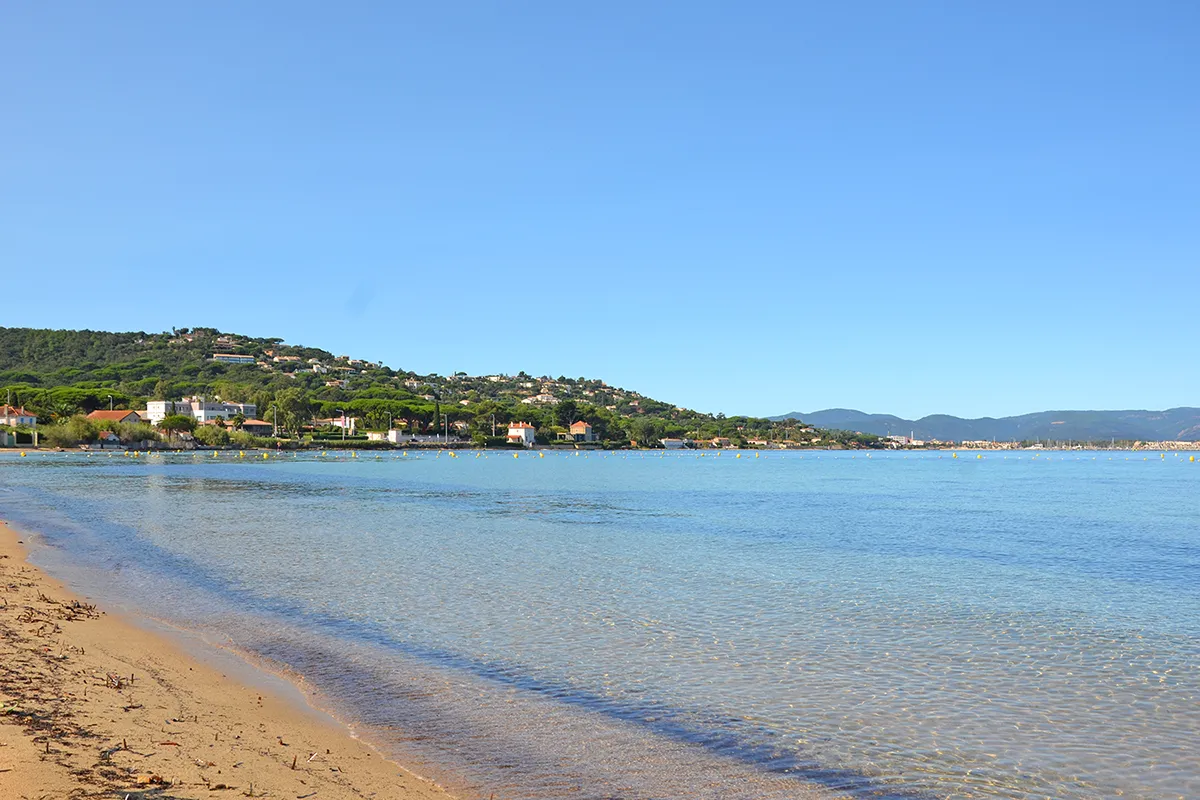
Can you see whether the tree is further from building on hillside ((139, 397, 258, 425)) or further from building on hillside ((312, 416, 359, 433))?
building on hillside ((312, 416, 359, 433))

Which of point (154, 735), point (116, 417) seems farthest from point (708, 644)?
point (116, 417)

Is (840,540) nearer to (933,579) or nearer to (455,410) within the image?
(933,579)

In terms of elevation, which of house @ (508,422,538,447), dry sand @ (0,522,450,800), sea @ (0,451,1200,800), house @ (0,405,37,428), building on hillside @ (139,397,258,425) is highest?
building on hillside @ (139,397,258,425)

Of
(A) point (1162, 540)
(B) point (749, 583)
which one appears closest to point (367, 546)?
(B) point (749, 583)

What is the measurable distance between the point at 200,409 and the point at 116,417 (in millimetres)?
33363

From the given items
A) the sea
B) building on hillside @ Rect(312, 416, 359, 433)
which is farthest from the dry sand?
building on hillside @ Rect(312, 416, 359, 433)

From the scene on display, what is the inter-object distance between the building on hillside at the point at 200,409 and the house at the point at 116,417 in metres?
13.3

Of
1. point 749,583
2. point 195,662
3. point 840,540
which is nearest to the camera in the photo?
point 195,662

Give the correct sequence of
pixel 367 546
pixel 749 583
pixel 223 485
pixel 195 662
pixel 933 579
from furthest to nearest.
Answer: pixel 223 485 < pixel 367 546 < pixel 933 579 < pixel 749 583 < pixel 195 662

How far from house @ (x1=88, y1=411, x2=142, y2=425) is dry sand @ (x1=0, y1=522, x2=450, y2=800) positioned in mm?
Answer: 123098

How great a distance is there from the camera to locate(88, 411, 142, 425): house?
11962cm

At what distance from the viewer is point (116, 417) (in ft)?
429

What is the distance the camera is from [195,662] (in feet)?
33.0

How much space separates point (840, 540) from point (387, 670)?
18.9 meters
